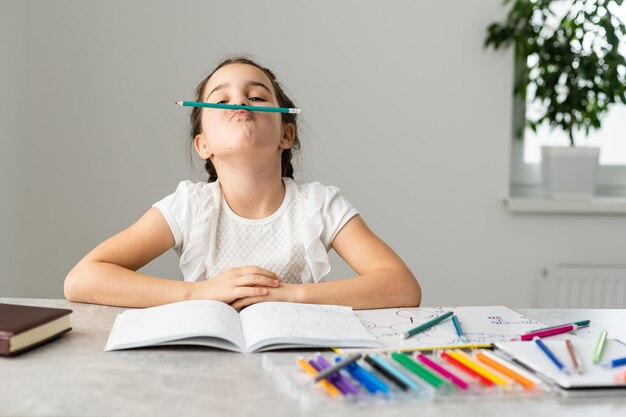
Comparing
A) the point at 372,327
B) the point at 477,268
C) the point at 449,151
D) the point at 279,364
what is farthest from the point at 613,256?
the point at 279,364

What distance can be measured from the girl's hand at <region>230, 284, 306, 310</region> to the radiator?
73.7 inches

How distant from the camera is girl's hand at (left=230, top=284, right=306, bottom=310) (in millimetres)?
1156

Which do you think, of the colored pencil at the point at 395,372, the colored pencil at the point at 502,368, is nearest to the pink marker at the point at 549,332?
the colored pencil at the point at 502,368

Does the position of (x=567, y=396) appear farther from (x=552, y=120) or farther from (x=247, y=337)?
(x=552, y=120)

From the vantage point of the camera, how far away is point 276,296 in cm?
117

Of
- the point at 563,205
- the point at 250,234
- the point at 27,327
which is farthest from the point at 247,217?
the point at 563,205

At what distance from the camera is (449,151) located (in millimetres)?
2814

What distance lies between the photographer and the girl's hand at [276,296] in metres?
1.16

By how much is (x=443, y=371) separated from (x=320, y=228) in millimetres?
733

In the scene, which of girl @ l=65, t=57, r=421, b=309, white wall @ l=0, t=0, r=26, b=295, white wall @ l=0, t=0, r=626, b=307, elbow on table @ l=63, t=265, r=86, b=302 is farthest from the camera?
white wall @ l=0, t=0, r=626, b=307

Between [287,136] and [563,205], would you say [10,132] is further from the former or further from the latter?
[563,205]

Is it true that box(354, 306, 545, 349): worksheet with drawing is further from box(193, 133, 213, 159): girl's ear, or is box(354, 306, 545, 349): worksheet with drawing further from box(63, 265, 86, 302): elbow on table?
box(193, 133, 213, 159): girl's ear

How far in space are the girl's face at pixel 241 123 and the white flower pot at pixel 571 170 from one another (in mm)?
1505

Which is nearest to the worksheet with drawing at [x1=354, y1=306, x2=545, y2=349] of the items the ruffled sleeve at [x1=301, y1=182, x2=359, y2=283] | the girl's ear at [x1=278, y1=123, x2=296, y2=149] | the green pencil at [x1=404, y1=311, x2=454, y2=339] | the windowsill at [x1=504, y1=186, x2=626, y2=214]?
the green pencil at [x1=404, y1=311, x2=454, y2=339]
